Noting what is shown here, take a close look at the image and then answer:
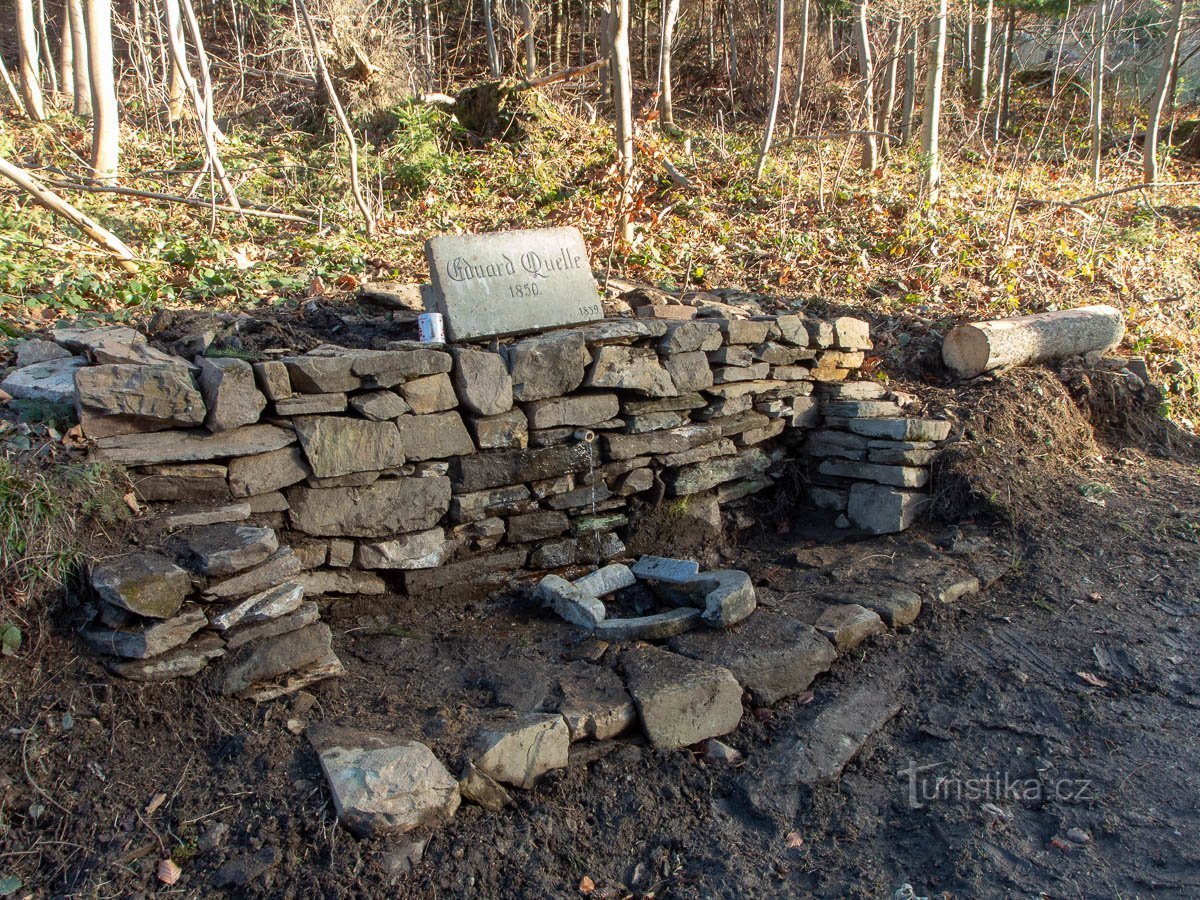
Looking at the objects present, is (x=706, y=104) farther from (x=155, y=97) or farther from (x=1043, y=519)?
(x=1043, y=519)

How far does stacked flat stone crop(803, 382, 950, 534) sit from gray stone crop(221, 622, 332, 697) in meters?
3.52

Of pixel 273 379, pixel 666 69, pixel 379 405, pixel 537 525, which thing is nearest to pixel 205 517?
pixel 273 379

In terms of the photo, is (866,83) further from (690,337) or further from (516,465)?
(516,465)

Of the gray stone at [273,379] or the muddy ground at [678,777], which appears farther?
the gray stone at [273,379]

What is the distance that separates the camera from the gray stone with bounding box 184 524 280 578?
131 inches

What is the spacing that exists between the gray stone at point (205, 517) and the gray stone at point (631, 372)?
1979 mm

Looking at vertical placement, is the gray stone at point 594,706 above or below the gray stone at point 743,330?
below

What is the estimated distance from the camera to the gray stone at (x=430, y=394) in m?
4.29

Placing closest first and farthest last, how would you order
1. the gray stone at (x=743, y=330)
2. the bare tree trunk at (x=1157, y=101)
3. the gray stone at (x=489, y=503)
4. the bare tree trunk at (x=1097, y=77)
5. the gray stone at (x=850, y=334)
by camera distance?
1. the gray stone at (x=489, y=503)
2. the gray stone at (x=743, y=330)
3. the gray stone at (x=850, y=334)
4. the bare tree trunk at (x=1097, y=77)
5. the bare tree trunk at (x=1157, y=101)

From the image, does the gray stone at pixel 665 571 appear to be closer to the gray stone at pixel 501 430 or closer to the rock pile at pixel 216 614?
the gray stone at pixel 501 430

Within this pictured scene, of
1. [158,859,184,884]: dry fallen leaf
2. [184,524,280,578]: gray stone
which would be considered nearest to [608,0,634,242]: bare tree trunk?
[184,524,280,578]: gray stone

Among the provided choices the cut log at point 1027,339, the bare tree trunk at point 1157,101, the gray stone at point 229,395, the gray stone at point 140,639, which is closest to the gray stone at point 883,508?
the cut log at point 1027,339

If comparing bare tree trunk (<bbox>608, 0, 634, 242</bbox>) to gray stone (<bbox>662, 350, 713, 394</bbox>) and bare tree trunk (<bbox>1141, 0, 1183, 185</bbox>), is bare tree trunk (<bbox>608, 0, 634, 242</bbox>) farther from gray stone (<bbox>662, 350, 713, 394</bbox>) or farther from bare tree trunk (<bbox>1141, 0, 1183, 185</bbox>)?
bare tree trunk (<bbox>1141, 0, 1183, 185</bbox>)

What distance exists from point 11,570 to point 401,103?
8306 mm
